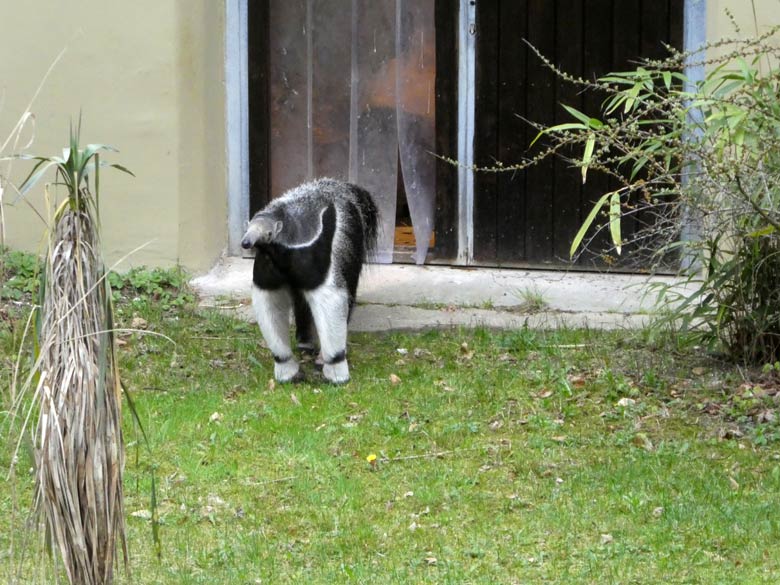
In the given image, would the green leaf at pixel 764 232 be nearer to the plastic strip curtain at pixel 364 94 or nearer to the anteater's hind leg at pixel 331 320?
the anteater's hind leg at pixel 331 320

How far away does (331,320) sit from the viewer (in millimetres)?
6941

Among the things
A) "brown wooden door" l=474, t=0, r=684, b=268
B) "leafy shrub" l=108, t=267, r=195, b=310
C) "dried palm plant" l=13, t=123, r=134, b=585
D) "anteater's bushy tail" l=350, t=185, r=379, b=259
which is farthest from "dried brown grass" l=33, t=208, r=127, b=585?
"brown wooden door" l=474, t=0, r=684, b=268

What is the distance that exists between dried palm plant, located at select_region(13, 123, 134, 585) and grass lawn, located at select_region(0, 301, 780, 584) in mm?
547

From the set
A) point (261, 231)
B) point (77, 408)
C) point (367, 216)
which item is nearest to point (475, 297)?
point (367, 216)

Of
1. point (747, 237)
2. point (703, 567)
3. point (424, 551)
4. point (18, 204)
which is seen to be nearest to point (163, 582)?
point (424, 551)

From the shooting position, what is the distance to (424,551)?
4801 millimetres

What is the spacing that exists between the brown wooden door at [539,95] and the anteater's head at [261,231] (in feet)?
8.65

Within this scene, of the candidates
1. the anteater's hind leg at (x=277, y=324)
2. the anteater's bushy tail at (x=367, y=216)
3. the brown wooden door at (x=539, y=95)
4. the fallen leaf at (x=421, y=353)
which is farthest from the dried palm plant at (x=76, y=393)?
the brown wooden door at (x=539, y=95)

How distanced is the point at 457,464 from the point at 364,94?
4.47 metres

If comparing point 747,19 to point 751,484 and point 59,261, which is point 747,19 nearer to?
point 751,484

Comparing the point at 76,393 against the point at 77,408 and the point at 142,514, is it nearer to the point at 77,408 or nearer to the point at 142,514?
the point at 77,408

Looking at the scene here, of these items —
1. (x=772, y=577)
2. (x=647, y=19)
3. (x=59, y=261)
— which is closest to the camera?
(x=59, y=261)

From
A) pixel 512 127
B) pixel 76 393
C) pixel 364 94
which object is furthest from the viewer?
pixel 364 94

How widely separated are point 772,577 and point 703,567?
0.25 metres
